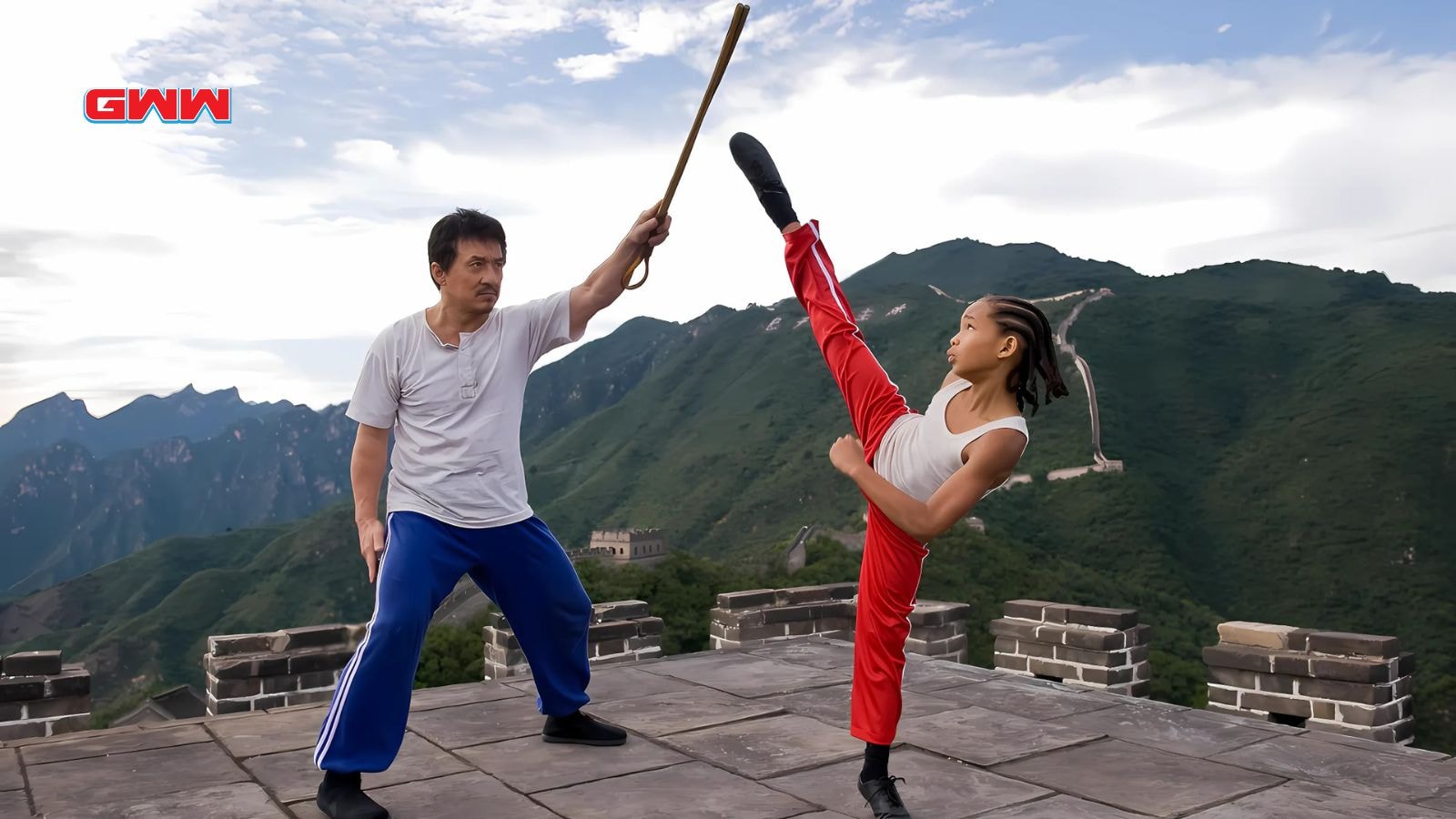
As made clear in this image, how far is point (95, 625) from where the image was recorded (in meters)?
59.7

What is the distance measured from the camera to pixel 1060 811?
3.22 metres

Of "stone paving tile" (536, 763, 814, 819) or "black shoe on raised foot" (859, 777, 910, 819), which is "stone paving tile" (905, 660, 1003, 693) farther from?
"black shoe on raised foot" (859, 777, 910, 819)

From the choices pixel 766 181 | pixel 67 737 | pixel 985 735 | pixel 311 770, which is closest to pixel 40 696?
pixel 67 737

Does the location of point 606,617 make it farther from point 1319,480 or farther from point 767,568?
point 1319,480

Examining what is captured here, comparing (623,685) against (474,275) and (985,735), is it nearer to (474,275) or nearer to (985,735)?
(985,735)

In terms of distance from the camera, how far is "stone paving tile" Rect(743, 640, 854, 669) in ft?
18.7

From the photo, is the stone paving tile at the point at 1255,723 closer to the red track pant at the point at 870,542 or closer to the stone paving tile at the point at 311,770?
the red track pant at the point at 870,542

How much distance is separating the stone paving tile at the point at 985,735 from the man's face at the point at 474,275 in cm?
224

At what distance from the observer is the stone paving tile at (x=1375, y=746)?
3.86 meters

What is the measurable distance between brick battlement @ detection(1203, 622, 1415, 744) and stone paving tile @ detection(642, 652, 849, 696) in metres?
1.77

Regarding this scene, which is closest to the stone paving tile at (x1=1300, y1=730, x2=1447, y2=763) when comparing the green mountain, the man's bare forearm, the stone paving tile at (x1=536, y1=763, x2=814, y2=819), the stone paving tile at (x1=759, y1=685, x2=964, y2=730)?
the stone paving tile at (x1=759, y1=685, x2=964, y2=730)

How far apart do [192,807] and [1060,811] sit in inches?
104

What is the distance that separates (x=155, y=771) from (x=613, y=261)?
2359mm

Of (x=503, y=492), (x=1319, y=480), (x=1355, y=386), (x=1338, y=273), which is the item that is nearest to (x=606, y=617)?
(x=503, y=492)
